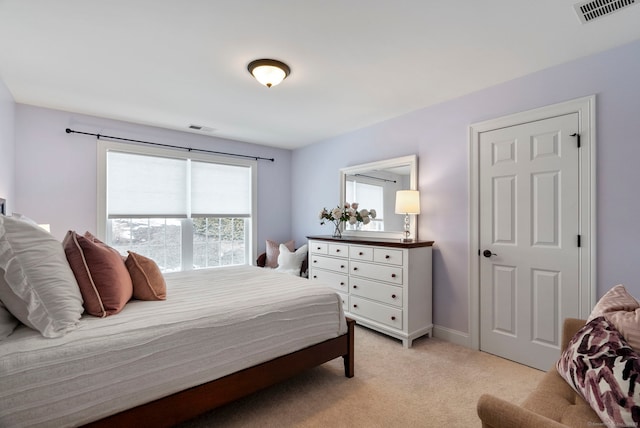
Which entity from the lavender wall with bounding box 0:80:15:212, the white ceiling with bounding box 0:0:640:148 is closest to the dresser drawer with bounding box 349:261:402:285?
the white ceiling with bounding box 0:0:640:148

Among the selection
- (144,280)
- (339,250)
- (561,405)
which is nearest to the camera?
(561,405)

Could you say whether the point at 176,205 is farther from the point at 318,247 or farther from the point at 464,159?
the point at 464,159

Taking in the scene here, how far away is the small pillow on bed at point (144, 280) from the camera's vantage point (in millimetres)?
1990

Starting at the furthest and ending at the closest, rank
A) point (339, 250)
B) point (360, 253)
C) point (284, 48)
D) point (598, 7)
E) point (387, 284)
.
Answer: point (339, 250) < point (360, 253) < point (387, 284) < point (284, 48) < point (598, 7)

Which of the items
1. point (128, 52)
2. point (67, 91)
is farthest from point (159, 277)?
point (67, 91)

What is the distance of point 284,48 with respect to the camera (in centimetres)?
215

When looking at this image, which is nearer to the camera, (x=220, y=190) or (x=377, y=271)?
(x=377, y=271)

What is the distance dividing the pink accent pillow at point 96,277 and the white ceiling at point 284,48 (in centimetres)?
137

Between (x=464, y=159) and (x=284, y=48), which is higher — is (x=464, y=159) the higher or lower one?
the lower one

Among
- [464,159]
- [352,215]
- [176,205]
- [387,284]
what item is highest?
[464,159]

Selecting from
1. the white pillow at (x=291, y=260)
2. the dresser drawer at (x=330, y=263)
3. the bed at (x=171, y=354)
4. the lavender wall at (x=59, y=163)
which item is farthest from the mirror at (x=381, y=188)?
the lavender wall at (x=59, y=163)

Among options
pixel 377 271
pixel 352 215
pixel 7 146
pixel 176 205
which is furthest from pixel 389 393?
pixel 7 146

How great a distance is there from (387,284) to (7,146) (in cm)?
395

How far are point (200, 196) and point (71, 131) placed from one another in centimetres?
161
